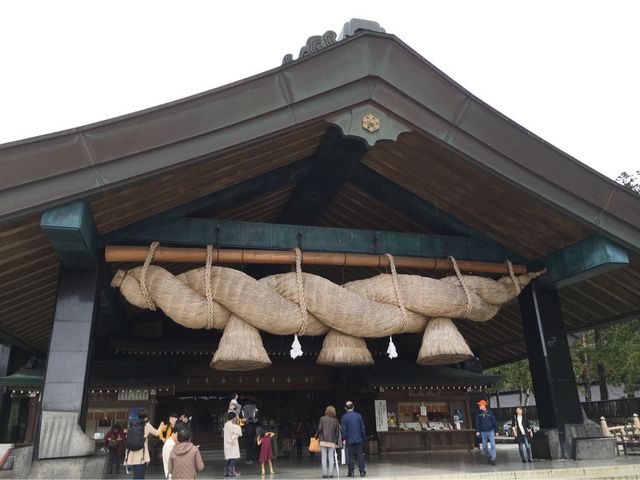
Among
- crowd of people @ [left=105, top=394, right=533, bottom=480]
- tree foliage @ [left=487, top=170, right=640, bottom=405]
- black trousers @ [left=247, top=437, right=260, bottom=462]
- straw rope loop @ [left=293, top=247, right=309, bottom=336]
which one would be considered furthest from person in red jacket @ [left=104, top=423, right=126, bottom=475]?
tree foliage @ [left=487, top=170, right=640, bottom=405]

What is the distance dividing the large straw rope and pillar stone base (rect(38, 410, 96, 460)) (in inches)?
72.0

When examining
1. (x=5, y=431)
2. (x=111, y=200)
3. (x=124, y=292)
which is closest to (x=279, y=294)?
(x=124, y=292)

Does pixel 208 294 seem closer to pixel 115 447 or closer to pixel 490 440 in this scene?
pixel 115 447

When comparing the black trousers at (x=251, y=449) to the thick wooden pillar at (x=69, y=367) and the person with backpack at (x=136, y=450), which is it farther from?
the thick wooden pillar at (x=69, y=367)

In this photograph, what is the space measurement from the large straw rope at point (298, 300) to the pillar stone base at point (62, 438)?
183 centimetres

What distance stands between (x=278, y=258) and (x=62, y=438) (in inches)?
154

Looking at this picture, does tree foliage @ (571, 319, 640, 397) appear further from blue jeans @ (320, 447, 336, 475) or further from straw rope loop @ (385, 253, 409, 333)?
blue jeans @ (320, 447, 336, 475)

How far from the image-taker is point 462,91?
7.41 m

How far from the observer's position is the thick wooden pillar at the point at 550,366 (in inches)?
345

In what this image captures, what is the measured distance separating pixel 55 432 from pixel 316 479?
11.6ft

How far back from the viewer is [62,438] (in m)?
6.38

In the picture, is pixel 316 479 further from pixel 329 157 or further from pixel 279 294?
pixel 329 157

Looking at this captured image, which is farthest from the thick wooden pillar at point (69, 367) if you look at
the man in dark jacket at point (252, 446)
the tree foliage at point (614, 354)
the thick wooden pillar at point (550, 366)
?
the tree foliage at point (614, 354)

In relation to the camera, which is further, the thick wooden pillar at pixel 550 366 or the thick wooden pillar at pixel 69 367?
the thick wooden pillar at pixel 550 366
